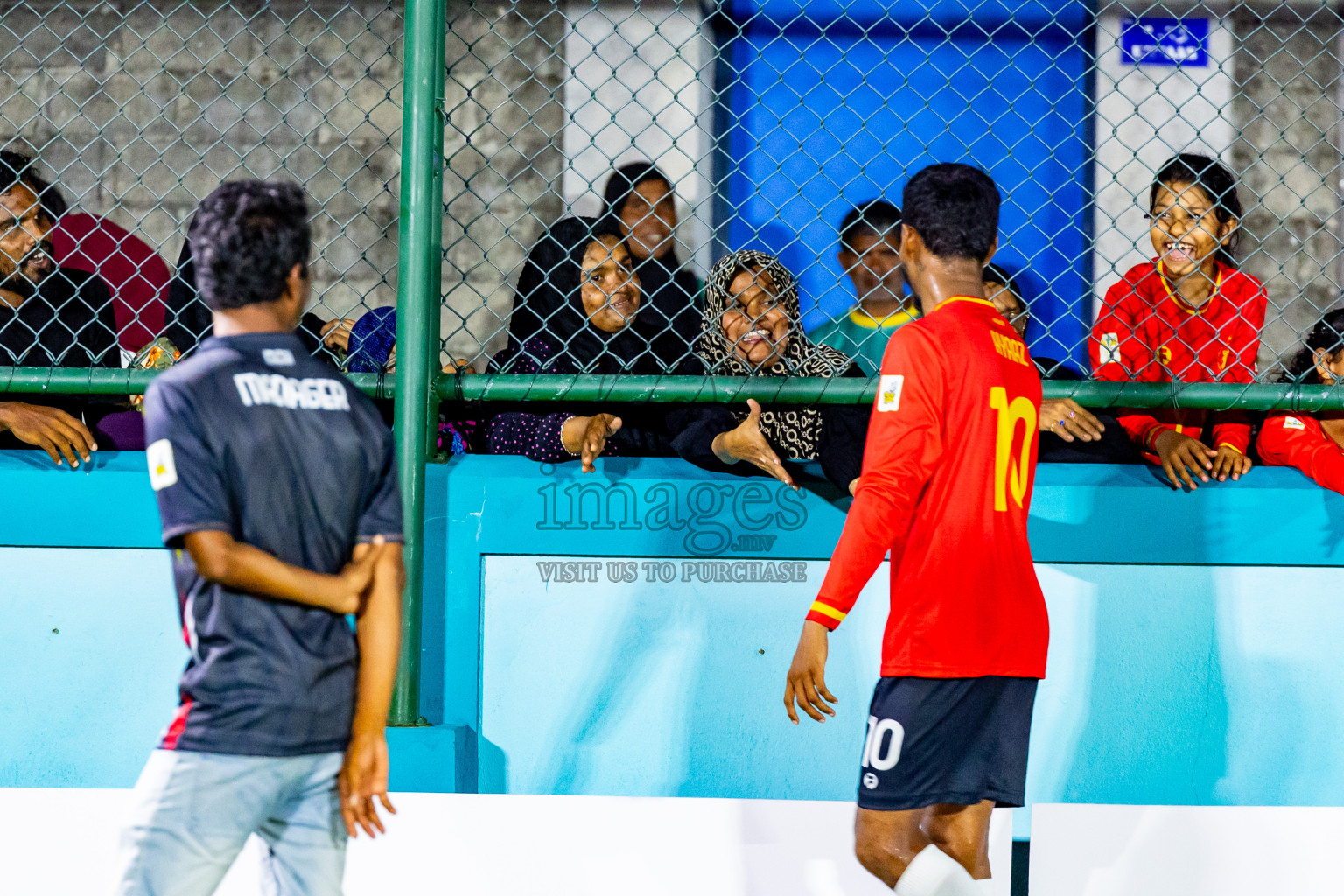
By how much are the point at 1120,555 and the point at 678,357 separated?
1.27 meters

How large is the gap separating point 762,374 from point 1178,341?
1090 millimetres

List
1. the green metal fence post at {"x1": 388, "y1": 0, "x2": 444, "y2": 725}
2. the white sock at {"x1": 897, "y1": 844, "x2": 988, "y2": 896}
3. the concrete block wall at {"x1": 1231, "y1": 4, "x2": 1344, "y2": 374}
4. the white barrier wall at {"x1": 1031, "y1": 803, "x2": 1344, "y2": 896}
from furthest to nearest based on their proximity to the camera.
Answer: the concrete block wall at {"x1": 1231, "y1": 4, "x2": 1344, "y2": 374} < the green metal fence post at {"x1": 388, "y1": 0, "x2": 444, "y2": 725} < the white barrier wall at {"x1": 1031, "y1": 803, "x2": 1344, "y2": 896} < the white sock at {"x1": 897, "y1": 844, "x2": 988, "y2": 896}

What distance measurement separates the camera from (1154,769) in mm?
3008

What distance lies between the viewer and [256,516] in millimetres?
1639

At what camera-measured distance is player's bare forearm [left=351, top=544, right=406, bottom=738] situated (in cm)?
172

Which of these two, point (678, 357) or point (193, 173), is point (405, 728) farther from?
point (193, 173)

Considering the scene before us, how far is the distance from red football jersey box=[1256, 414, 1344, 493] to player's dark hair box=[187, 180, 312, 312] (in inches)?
96.4

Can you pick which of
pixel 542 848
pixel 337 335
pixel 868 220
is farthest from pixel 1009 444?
pixel 337 335

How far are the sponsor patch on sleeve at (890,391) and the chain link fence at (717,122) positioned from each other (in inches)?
114

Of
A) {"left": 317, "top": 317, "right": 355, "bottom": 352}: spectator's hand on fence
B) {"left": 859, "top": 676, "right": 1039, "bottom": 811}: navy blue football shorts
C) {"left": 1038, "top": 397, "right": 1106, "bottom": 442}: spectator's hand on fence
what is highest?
{"left": 317, "top": 317, "right": 355, "bottom": 352}: spectator's hand on fence

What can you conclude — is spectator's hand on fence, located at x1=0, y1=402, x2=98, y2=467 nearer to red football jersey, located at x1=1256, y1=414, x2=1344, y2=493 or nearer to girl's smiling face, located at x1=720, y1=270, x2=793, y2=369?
girl's smiling face, located at x1=720, y1=270, x2=793, y2=369

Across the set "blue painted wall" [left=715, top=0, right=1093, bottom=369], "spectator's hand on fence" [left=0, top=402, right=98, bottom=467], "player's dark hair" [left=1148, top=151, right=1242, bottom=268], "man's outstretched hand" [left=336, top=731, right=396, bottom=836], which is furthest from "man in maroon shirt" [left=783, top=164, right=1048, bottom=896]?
"blue painted wall" [left=715, top=0, right=1093, bottom=369]

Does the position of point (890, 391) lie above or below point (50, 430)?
above

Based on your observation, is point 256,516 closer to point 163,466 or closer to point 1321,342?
point 163,466
